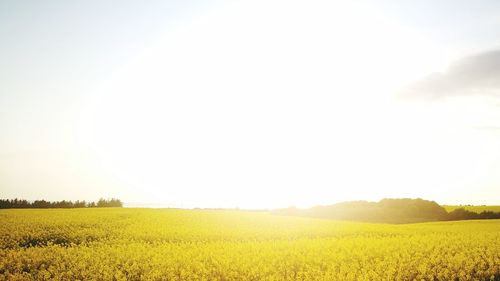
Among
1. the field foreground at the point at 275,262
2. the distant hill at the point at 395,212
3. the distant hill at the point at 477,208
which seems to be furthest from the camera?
the distant hill at the point at 477,208

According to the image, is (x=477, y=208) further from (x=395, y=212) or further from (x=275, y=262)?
(x=275, y=262)

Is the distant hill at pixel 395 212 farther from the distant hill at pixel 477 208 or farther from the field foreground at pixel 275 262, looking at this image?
the field foreground at pixel 275 262

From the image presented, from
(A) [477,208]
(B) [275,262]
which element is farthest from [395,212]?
(B) [275,262]

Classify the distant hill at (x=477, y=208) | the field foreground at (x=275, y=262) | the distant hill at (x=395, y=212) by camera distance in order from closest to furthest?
the field foreground at (x=275, y=262), the distant hill at (x=395, y=212), the distant hill at (x=477, y=208)

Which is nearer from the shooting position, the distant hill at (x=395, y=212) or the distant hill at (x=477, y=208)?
A: the distant hill at (x=395, y=212)

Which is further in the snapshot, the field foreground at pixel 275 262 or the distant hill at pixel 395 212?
the distant hill at pixel 395 212

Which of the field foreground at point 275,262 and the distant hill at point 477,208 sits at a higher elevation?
the distant hill at point 477,208

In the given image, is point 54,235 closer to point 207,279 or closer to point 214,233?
point 214,233

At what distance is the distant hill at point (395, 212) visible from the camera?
160 feet

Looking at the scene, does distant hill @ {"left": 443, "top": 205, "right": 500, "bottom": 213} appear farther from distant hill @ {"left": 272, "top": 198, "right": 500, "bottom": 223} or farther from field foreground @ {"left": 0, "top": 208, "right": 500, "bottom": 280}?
field foreground @ {"left": 0, "top": 208, "right": 500, "bottom": 280}

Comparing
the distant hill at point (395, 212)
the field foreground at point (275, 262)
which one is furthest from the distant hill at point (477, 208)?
the field foreground at point (275, 262)

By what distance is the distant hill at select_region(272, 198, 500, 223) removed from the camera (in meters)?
48.7

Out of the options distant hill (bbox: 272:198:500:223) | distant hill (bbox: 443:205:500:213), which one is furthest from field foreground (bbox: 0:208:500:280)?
distant hill (bbox: 443:205:500:213)

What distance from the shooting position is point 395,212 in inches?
1998
